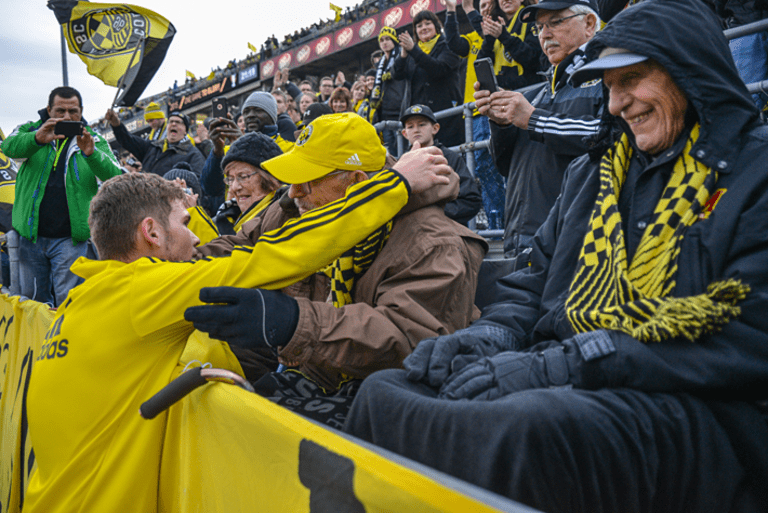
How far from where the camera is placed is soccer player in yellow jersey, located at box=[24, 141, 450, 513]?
5.94ft

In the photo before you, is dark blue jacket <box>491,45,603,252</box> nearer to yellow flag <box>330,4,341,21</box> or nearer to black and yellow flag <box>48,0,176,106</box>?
black and yellow flag <box>48,0,176,106</box>

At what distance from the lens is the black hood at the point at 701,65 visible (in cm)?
139

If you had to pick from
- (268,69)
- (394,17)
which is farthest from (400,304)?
(268,69)

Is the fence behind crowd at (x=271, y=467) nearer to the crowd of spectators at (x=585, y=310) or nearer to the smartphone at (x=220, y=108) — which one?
the crowd of spectators at (x=585, y=310)

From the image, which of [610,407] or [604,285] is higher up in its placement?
[604,285]

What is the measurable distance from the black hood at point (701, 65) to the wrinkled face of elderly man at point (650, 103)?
2.1 inches

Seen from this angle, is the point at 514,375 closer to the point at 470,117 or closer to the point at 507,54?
the point at 470,117

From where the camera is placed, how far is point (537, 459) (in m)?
1.05

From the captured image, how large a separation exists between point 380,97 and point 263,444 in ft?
19.4

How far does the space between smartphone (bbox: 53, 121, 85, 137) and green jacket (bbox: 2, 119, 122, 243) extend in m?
0.12

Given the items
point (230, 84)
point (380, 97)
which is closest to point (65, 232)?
point (380, 97)

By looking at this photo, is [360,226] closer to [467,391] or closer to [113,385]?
[467,391]

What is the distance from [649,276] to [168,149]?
669cm

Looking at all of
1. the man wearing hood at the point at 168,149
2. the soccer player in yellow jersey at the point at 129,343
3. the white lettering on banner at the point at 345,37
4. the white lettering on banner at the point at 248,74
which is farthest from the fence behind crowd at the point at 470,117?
the white lettering on banner at the point at 248,74
